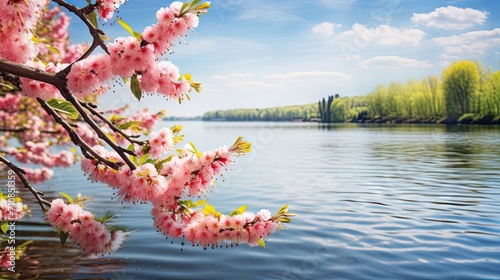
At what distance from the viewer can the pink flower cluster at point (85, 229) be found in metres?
3.71

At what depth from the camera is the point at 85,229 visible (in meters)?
3.73

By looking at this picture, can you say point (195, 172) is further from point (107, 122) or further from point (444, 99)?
point (444, 99)

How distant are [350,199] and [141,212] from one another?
5.98 meters

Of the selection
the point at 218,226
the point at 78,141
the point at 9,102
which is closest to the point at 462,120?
the point at 9,102

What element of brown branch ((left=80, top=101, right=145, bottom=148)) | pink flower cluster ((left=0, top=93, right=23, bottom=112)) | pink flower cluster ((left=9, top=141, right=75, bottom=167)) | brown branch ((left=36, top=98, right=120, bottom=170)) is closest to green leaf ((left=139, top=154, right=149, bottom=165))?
brown branch ((left=36, top=98, right=120, bottom=170))

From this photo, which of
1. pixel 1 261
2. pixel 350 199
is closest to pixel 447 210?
pixel 350 199

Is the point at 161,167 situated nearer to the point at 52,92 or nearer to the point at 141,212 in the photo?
the point at 52,92

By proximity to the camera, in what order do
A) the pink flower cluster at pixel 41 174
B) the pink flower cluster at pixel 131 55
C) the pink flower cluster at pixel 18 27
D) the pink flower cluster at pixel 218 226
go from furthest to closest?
the pink flower cluster at pixel 41 174 < the pink flower cluster at pixel 218 226 < the pink flower cluster at pixel 131 55 < the pink flower cluster at pixel 18 27

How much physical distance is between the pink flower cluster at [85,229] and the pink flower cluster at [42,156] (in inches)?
436

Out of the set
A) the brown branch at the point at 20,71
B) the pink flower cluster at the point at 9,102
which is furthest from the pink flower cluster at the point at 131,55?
the pink flower cluster at the point at 9,102

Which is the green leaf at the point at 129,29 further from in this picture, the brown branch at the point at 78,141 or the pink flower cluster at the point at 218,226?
the pink flower cluster at the point at 218,226

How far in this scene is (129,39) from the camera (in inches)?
129

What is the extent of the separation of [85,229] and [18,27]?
1476 millimetres

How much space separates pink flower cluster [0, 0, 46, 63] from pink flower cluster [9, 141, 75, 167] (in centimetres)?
1152
